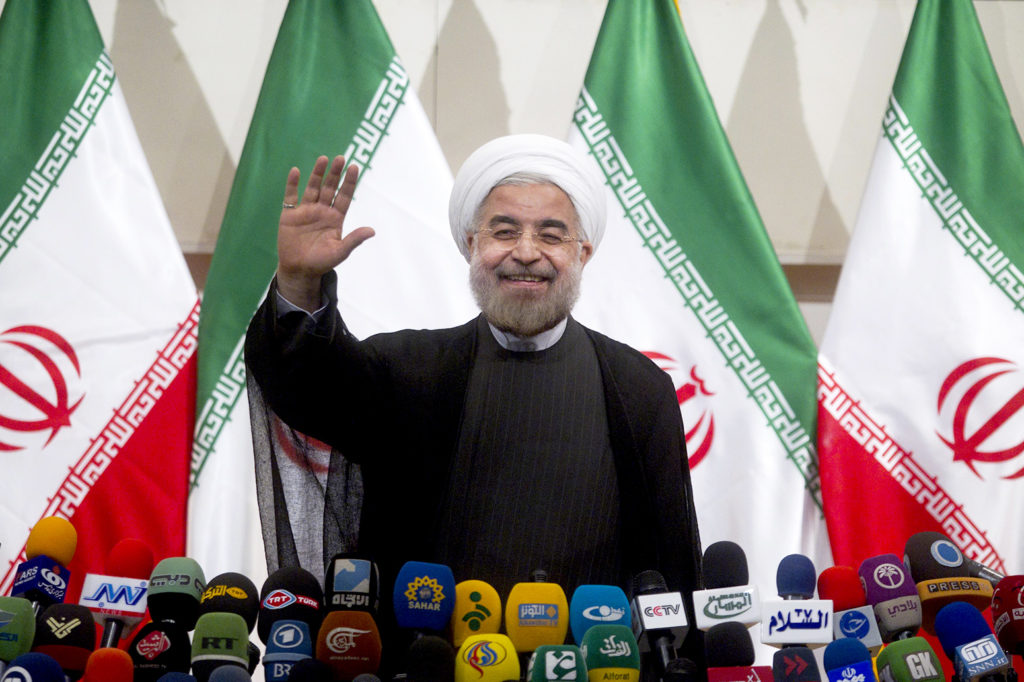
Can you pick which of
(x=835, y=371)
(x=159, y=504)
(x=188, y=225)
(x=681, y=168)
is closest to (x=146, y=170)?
(x=188, y=225)

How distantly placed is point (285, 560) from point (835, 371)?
1.63m

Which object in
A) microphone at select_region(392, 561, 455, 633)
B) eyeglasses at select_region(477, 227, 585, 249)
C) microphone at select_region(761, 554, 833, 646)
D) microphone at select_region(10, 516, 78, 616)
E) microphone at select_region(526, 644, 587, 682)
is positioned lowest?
microphone at select_region(526, 644, 587, 682)

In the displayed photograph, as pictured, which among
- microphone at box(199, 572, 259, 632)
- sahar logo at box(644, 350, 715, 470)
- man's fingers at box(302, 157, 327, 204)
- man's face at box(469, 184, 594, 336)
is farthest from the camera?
sahar logo at box(644, 350, 715, 470)

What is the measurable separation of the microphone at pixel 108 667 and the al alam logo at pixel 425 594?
0.35 metres

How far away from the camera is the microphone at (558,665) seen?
134cm

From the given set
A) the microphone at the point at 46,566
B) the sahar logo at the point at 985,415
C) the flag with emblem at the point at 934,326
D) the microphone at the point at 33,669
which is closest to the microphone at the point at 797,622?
the microphone at the point at 33,669

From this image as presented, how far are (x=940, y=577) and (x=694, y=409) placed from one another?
1341mm

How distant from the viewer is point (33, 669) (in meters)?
1.36

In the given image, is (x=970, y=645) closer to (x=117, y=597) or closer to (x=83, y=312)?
(x=117, y=597)

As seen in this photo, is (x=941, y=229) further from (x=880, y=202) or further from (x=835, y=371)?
(x=835, y=371)

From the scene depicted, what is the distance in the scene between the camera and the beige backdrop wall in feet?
11.2

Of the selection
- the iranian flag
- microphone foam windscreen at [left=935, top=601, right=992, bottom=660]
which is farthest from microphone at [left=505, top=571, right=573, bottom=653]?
the iranian flag

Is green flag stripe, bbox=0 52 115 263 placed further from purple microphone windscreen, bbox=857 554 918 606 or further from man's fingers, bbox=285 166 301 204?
purple microphone windscreen, bbox=857 554 918 606

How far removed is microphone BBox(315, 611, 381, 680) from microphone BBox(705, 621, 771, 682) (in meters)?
0.43
